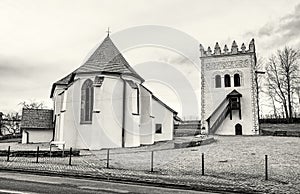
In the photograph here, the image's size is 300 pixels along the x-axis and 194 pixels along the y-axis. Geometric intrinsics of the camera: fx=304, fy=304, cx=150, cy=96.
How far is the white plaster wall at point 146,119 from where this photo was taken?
32.4 metres

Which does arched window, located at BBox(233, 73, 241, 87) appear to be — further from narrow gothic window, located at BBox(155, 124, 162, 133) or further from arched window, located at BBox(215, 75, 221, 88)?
narrow gothic window, located at BBox(155, 124, 162, 133)

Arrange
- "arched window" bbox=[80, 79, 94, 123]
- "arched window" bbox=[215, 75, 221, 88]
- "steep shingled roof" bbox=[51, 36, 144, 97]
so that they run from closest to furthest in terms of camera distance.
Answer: "arched window" bbox=[80, 79, 94, 123] < "steep shingled roof" bbox=[51, 36, 144, 97] < "arched window" bbox=[215, 75, 221, 88]

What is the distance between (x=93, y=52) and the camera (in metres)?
31.4

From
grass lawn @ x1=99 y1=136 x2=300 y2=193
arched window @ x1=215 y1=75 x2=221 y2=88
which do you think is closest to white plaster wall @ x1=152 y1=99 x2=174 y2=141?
arched window @ x1=215 y1=75 x2=221 y2=88

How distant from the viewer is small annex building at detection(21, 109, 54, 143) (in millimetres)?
37438

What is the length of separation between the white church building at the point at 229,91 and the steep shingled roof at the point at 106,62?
15935mm

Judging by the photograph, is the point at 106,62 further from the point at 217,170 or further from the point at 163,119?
the point at 217,170

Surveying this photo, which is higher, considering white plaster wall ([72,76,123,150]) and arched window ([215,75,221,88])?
arched window ([215,75,221,88])

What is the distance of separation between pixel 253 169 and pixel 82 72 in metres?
18.9

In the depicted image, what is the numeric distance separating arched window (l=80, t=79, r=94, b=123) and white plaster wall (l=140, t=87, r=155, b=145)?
Answer: 6.18m

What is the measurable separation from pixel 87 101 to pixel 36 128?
12853 millimetres

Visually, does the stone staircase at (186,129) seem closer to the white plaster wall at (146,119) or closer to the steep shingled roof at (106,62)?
the white plaster wall at (146,119)

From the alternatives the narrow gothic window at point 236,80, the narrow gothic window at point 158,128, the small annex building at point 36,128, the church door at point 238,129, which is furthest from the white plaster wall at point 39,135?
the narrow gothic window at point 236,80

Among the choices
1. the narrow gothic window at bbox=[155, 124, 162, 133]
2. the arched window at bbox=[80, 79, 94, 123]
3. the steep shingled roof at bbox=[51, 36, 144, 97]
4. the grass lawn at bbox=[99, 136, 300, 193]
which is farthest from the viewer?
the narrow gothic window at bbox=[155, 124, 162, 133]
